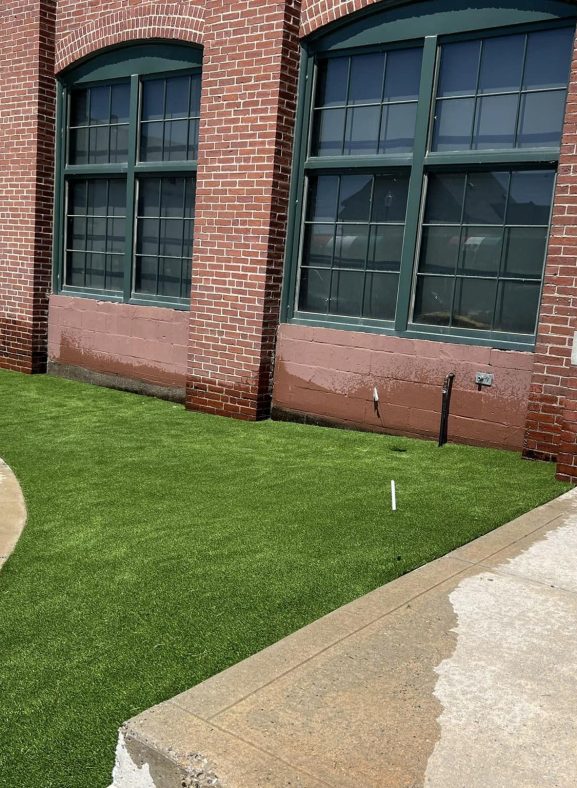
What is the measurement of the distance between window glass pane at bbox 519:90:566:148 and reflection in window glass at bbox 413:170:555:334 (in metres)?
0.27

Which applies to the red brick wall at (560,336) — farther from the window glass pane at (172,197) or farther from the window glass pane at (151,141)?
the window glass pane at (151,141)

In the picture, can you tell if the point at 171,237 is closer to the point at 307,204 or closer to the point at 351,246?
the point at 307,204

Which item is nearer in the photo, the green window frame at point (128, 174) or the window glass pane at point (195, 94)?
the window glass pane at point (195, 94)

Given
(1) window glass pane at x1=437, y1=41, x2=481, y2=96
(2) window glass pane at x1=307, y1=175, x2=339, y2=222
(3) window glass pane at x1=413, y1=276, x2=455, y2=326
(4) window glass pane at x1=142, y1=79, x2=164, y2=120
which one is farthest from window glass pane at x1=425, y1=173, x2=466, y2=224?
(4) window glass pane at x1=142, y1=79, x2=164, y2=120

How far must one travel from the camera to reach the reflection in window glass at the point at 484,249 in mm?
6703

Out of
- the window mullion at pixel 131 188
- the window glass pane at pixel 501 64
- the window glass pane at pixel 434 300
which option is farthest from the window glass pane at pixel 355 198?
the window mullion at pixel 131 188

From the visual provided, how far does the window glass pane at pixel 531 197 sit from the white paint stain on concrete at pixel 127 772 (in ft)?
18.9

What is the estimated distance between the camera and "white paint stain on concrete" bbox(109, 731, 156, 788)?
2.38 meters

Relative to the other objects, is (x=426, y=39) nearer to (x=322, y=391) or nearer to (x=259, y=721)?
(x=322, y=391)

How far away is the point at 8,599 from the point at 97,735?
1426mm

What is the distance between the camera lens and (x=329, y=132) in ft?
26.0

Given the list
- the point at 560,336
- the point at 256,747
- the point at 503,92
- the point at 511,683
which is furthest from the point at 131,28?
the point at 256,747

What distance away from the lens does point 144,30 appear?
905 cm

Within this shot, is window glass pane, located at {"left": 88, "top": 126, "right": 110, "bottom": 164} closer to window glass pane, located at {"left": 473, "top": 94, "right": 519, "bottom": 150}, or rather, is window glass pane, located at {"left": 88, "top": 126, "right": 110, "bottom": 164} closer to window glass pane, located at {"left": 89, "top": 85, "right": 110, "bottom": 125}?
window glass pane, located at {"left": 89, "top": 85, "right": 110, "bottom": 125}
